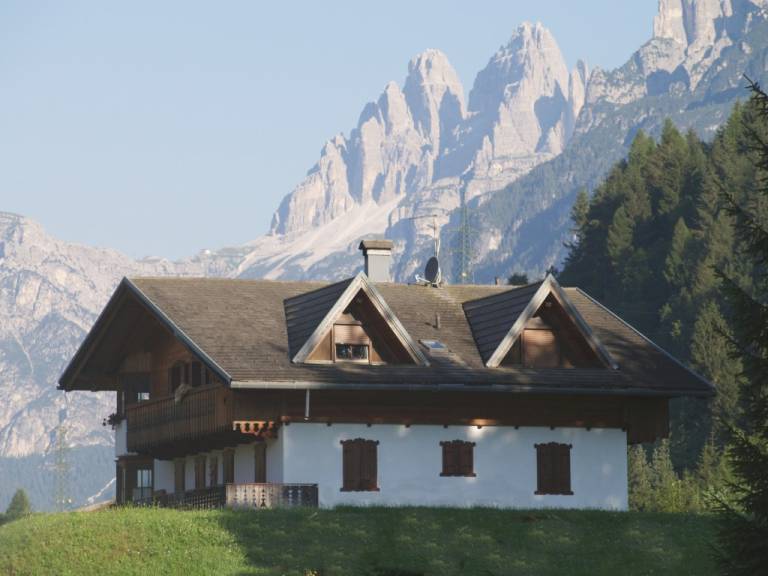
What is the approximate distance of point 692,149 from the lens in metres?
141

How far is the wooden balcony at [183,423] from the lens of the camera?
4703 centimetres

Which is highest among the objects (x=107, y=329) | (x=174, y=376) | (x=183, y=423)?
(x=107, y=329)

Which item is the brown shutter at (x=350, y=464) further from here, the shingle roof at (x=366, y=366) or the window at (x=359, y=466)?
the shingle roof at (x=366, y=366)

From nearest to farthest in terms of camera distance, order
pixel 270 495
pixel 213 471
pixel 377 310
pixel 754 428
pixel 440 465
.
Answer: pixel 754 428 → pixel 270 495 → pixel 377 310 → pixel 440 465 → pixel 213 471

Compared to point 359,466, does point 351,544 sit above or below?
below

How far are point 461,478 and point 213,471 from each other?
8.39 metres

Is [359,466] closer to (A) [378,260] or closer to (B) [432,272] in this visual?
A: (B) [432,272]

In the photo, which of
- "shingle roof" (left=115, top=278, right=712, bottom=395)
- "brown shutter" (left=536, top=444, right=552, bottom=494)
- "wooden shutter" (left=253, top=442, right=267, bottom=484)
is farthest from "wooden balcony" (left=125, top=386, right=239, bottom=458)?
"brown shutter" (left=536, top=444, right=552, bottom=494)

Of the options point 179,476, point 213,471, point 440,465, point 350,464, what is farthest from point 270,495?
point 179,476

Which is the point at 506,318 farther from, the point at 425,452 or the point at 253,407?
the point at 253,407

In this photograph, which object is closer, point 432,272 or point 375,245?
point 375,245

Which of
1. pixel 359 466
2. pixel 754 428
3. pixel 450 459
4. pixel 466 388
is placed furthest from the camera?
pixel 450 459

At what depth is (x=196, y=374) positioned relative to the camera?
51.6m

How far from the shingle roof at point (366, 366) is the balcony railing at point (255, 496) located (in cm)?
276
